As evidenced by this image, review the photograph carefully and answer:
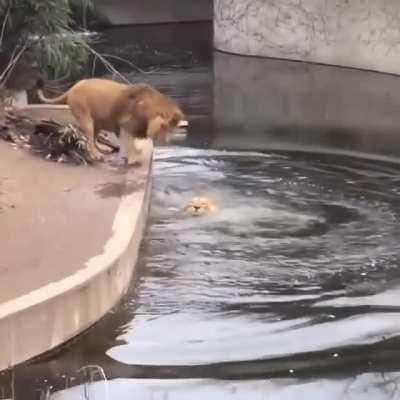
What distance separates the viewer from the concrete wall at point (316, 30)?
16281 mm

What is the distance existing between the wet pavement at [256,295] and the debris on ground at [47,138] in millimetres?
737

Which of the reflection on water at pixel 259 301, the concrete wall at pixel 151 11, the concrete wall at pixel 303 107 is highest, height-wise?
the concrete wall at pixel 151 11

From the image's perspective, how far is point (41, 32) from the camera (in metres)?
9.95

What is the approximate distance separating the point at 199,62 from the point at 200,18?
A: 8.80 meters

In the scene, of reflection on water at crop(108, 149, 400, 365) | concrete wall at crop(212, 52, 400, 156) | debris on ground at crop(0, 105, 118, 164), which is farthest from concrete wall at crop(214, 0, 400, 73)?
debris on ground at crop(0, 105, 118, 164)

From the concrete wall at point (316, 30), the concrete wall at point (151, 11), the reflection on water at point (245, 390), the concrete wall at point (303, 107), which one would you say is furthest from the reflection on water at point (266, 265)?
the concrete wall at point (151, 11)

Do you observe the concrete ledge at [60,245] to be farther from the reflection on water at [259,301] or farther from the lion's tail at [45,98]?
the lion's tail at [45,98]

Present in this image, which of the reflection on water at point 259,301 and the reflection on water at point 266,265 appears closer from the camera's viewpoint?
the reflection on water at point 259,301

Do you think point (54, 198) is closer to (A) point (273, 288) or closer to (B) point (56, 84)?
(A) point (273, 288)

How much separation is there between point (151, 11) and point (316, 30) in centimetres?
933

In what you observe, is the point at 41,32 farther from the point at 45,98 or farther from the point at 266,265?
the point at 266,265

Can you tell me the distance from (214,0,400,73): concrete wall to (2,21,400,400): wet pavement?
734cm

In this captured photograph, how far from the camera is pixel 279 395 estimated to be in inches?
176

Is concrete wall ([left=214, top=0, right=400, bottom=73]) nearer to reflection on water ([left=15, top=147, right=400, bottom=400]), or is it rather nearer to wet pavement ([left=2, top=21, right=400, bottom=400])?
wet pavement ([left=2, top=21, right=400, bottom=400])
